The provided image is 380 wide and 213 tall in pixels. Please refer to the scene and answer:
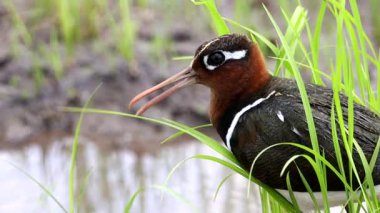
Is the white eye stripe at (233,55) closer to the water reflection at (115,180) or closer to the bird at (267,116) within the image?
the bird at (267,116)

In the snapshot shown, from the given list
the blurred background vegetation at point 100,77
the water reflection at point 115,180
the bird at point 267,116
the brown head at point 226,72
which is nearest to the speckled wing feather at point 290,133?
the bird at point 267,116

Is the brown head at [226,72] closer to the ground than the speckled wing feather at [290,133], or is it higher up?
higher up

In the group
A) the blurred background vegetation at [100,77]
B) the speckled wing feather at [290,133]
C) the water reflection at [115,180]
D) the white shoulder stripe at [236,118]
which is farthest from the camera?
the blurred background vegetation at [100,77]

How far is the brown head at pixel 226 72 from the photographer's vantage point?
136 inches

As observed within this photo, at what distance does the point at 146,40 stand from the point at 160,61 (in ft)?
0.97

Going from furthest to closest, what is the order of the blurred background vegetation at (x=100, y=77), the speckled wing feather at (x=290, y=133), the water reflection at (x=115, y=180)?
1. the blurred background vegetation at (x=100, y=77)
2. the water reflection at (x=115, y=180)
3. the speckled wing feather at (x=290, y=133)

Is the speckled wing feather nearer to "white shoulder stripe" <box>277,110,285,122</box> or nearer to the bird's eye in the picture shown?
"white shoulder stripe" <box>277,110,285,122</box>

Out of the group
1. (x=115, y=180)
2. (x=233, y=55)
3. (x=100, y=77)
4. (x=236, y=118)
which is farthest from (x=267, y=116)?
(x=100, y=77)

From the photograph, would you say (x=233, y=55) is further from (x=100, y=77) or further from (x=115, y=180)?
(x=100, y=77)

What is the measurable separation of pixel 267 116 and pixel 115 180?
2177mm

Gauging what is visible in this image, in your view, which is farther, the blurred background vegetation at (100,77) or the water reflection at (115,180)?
the blurred background vegetation at (100,77)

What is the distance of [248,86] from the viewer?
3.52 m

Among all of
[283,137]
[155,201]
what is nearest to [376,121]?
[283,137]

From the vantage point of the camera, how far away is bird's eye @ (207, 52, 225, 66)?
348 centimetres
